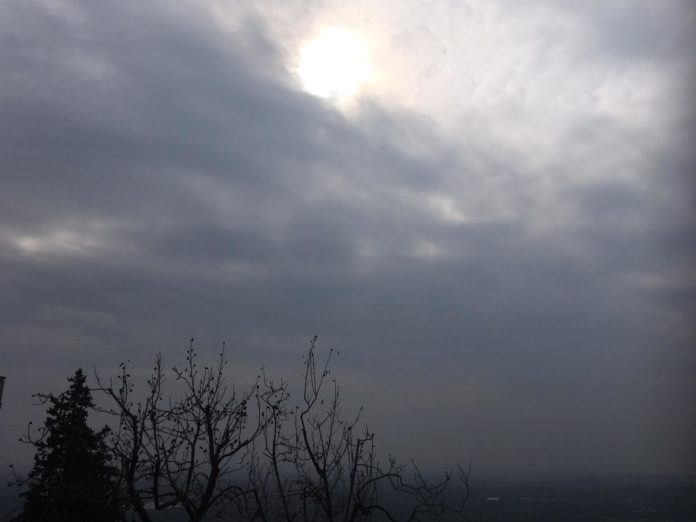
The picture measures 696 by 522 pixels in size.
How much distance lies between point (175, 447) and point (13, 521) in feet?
36.0

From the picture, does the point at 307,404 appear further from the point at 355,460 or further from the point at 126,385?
the point at 126,385

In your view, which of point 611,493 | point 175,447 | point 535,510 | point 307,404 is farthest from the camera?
point 611,493

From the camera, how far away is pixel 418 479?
12.3m

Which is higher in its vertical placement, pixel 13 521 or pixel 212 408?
pixel 212 408

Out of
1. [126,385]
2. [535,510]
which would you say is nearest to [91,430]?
[126,385]

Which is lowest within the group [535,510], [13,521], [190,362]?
[535,510]

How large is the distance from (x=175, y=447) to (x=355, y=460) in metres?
3.65

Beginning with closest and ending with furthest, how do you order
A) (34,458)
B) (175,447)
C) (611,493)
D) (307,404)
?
(175,447) → (307,404) → (34,458) → (611,493)

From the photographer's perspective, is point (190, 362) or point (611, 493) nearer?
point (190, 362)

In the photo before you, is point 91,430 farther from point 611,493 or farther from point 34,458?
point 611,493

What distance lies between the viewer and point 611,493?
99375mm

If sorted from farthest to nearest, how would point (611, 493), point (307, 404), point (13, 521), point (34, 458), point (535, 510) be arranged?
point (611, 493)
point (535, 510)
point (34, 458)
point (13, 521)
point (307, 404)

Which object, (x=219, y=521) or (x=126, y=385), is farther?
(x=126, y=385)

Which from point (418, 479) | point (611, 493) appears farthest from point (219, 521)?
point (611, 493)
